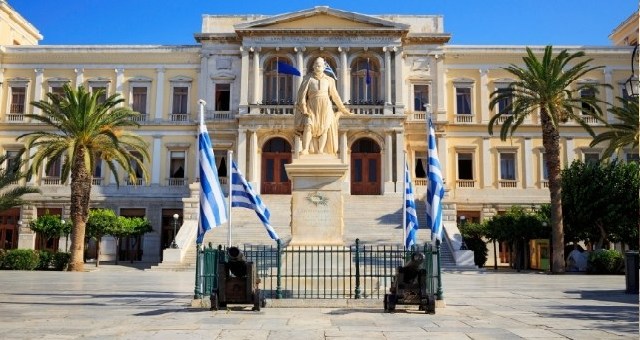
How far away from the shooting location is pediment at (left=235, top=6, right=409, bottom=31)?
1558 inches

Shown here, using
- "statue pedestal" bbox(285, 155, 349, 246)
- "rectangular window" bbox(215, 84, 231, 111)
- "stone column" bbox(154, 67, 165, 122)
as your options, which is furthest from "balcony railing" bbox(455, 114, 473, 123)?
"statue pedestal" bbox(285, 155, 349, 246)

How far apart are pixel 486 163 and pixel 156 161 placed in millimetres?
21275

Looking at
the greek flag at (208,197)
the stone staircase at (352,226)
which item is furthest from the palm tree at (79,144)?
the greek flag at (208,197)

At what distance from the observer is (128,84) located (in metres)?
42.1

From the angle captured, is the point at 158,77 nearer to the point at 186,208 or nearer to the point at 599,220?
the point at 186,208

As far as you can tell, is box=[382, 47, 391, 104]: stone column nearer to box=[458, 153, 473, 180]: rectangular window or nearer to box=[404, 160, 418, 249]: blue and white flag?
box=[458, 153, 473, 180]: rectangular window

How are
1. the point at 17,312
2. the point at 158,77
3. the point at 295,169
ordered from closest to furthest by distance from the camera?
the point at 17,312 → the point at 295,169 → the point at 158,77

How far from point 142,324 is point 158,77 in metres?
34.7

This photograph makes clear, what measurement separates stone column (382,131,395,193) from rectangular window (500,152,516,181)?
7806 mm

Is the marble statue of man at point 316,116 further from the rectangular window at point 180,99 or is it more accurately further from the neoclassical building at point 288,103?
the rectangular window at point 180,99

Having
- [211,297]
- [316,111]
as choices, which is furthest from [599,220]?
[211,297]

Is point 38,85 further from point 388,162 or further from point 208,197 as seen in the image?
point 208,197

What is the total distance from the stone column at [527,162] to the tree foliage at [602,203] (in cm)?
1008

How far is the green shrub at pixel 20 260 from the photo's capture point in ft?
92.9
